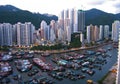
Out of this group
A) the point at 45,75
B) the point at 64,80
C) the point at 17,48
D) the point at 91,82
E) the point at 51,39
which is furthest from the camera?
the point at 51,39

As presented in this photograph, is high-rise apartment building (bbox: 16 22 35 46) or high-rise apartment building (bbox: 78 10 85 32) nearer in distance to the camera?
high-rise apartment building (bbox: 16 22 35 46)

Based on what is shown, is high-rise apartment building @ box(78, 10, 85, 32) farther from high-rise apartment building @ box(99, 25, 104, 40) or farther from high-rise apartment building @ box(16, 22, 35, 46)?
high-rise apartment building @ box(16, 22, 35, 46)

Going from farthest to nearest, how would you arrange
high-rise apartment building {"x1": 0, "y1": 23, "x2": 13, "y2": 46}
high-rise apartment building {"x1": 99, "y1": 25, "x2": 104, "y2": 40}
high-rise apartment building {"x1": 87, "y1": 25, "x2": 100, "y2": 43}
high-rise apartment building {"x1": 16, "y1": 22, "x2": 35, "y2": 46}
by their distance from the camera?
high-rise apartment building {"x1": 99, "y1": 25, "x2": 104, "y2": 40}
high-rise apartment building {"x1": 87, "y1": 25, "x2": 100, "y2": 43}
high-rise apartment building {"x1": 16, "y1": 22, "x2": 35, "y2": 46}
high-rise apartment building {"x1": 0, "y1": 23, "x2": 13, "y2": 46}

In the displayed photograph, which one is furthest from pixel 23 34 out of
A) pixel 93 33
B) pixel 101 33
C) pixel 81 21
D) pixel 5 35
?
pixel 81 21

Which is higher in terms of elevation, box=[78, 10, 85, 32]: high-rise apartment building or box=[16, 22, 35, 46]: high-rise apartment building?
box=[78, 10, 85, 32]: high-rise apartment building

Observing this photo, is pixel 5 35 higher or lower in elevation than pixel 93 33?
lower

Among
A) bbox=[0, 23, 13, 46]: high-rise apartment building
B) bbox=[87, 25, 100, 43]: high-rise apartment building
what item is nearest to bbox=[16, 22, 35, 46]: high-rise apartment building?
bbox=[0, 23, 13, 46]: high-rise apartment building

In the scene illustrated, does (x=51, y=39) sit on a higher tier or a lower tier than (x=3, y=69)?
higher

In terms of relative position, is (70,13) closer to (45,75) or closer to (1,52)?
(1,52)

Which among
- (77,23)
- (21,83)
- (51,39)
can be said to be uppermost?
(77,23)

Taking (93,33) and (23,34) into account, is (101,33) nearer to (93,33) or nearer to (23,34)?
(93,33)

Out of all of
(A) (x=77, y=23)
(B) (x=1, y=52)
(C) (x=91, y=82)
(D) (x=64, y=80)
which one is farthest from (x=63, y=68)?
(A) (x=77, y=23)
